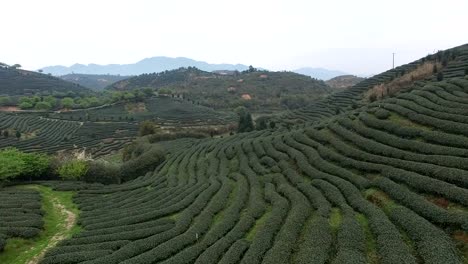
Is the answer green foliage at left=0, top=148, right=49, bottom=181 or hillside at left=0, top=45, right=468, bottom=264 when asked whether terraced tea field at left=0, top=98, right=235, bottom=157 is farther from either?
hillside at left=0, top=45, right=468, bottom=264

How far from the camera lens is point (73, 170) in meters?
58.8

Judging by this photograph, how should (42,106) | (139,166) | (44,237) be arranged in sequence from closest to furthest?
(44,237), (139,166), (42,106)

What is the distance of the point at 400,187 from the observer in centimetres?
2842

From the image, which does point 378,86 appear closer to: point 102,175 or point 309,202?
point 102,175

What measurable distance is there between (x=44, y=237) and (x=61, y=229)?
203cm

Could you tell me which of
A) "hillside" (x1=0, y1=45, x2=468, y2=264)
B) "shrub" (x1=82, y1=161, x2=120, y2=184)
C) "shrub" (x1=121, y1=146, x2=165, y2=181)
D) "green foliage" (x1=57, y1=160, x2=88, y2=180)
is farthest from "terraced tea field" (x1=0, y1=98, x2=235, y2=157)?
"hillside" (x1=0, y1=45, x2=468, y2=264)

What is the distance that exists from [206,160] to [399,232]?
1331 inches

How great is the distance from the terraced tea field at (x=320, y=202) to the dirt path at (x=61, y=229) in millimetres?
1299

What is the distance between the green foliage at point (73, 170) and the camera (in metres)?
59.1

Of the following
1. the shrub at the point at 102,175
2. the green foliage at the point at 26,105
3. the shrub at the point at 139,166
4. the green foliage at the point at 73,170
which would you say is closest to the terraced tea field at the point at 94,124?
the green foliage at the point at 26,105

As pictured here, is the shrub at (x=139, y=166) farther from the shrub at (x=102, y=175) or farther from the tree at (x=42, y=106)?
the tree at (x=42, y=106)

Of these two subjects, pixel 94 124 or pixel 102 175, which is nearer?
pixel 102 175

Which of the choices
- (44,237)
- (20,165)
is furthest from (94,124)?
(44,237)

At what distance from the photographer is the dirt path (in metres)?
28.7
